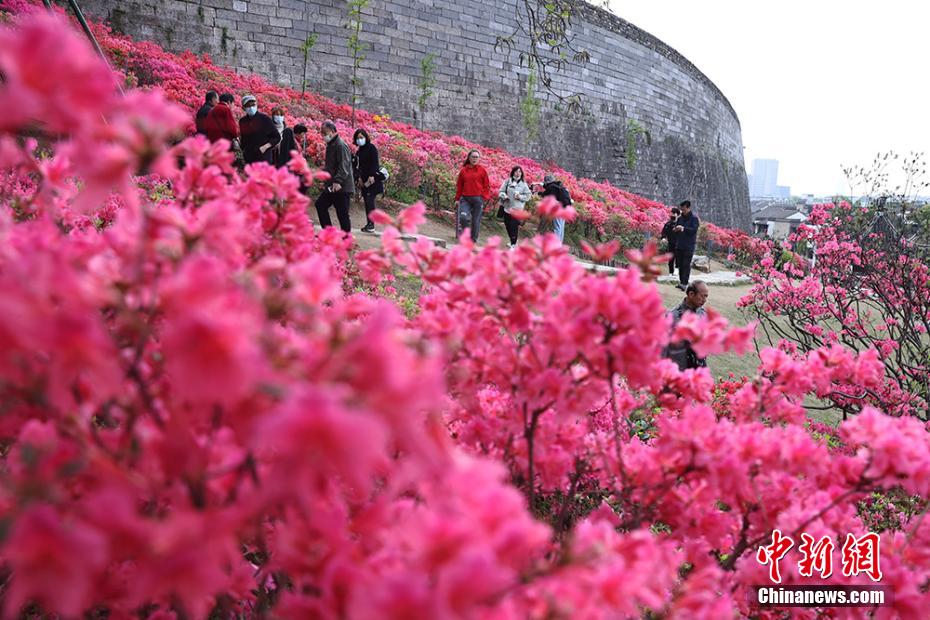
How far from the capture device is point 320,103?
45.7 ft

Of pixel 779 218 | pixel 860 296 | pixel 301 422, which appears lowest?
pixel 860 296

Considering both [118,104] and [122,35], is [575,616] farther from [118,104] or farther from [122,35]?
[122,35]

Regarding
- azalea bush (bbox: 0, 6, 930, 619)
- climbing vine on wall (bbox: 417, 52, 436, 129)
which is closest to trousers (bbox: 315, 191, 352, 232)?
azalea bush (bbox: 0, 6, 930, 619)

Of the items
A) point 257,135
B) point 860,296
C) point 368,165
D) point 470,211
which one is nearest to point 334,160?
point 257,135

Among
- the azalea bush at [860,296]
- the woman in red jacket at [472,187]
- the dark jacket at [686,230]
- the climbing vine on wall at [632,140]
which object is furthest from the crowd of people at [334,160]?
the climbing vine on wall at [632,140]

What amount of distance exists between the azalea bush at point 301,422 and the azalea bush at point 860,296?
4.40 metres

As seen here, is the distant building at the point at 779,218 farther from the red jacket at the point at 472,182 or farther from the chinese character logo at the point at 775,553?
the chinese character logo at the point at 775,553

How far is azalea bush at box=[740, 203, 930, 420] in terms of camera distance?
540cm

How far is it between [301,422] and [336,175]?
675 cm

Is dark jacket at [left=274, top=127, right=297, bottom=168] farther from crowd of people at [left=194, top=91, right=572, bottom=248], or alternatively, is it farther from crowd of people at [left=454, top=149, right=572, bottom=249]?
crowd of people at [left=454, top=149, right=572, bottom=249]

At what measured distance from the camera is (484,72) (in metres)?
17.5

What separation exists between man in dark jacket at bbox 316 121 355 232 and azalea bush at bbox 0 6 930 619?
5487mm

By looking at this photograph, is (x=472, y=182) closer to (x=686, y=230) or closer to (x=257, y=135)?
(x=257, y=135)

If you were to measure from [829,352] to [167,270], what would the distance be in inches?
71.5
